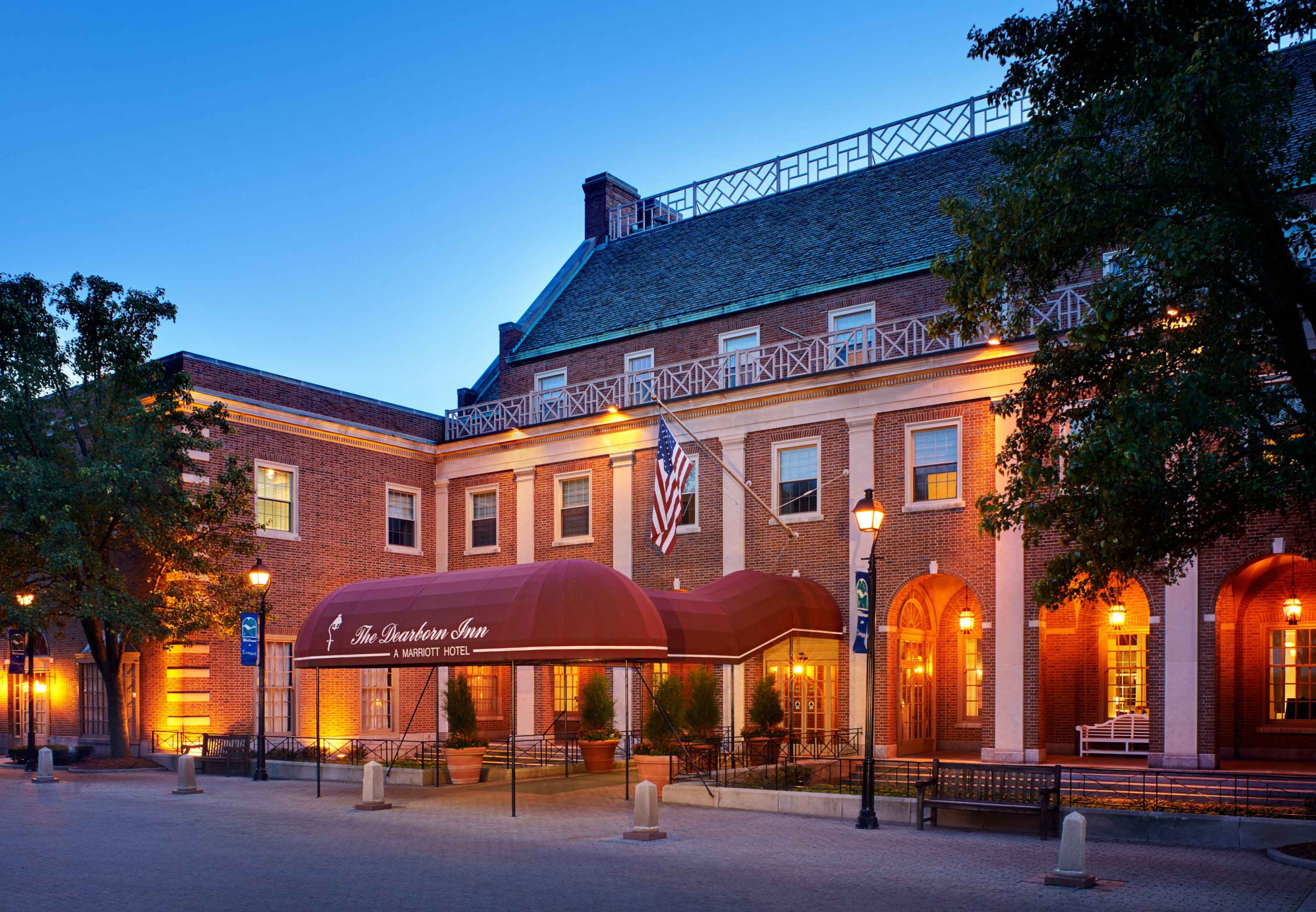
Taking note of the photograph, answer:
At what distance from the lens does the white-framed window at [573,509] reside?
3228 centimetres

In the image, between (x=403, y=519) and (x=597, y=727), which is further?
(x=403, y=519)

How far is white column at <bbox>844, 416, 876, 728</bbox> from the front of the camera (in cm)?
2664

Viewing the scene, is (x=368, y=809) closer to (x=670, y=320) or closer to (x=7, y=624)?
(x=7, y=624)

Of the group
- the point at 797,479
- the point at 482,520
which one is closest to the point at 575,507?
the point at 482,520

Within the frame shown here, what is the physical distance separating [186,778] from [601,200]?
24103 mm

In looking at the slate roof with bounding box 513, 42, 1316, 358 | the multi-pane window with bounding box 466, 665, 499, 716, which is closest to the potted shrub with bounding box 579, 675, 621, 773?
the multi-pane window with bounding box 466, 665, 499, 716

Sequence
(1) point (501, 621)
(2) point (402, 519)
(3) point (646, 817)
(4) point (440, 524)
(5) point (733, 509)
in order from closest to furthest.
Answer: (3) point (646, 817) < (1) point (501, 621) < (5) point (733, 509) < (2) point (402, 519) < (4) point (440, 524)

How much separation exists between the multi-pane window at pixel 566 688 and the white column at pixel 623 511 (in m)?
3.42

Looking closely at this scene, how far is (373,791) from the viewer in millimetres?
19703

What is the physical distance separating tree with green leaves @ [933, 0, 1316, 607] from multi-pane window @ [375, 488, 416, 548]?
866 inches

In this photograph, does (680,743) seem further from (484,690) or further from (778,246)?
(778,246)

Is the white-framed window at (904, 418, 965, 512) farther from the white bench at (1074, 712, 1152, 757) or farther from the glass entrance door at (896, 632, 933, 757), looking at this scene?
the white bench at (1074, 712, 1152, 757)

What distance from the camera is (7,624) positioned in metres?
26.3

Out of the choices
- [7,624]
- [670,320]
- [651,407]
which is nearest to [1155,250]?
[651,407]
